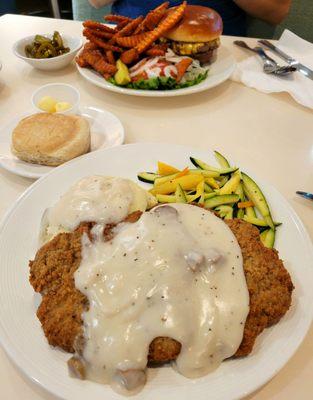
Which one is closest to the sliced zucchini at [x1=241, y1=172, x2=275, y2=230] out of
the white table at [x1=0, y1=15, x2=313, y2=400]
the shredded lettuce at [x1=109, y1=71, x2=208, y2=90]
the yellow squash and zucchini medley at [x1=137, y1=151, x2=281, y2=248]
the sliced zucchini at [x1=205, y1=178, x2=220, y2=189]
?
the yellow squash and zucchini medley at [x1=137, y1=151, x2=281, y2=248]

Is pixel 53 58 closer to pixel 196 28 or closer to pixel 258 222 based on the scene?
pixel 196 28

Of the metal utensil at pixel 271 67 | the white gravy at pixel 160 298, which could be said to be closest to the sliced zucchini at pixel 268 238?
the white gravy at pixel 160 298

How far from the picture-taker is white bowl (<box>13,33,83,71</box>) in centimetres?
263

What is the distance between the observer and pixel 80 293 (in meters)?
1.20

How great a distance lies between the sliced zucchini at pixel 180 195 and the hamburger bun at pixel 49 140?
571mm

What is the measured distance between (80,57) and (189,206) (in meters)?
1.72

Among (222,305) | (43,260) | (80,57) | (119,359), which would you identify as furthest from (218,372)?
(80,57)

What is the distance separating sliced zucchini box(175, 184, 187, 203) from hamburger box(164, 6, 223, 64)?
4.54ft

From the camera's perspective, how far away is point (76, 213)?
144cm

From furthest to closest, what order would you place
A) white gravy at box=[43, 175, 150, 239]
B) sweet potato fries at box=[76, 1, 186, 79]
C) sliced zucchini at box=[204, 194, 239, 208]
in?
sweet potato fries at box=[76, 1, 186, 79], sliced zucchini at box=[204, 194, 239, 208], white gravy at box=[43, 175, 150, 239]

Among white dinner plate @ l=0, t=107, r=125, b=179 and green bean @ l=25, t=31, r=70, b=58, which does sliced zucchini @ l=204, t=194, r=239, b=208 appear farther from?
green bean @ l=25, t=31, r=70, b=58

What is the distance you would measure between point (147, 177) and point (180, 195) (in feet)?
0.70

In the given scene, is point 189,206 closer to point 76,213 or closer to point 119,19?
point 76,213

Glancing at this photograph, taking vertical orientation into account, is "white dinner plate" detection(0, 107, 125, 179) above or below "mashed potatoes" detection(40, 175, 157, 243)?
below
